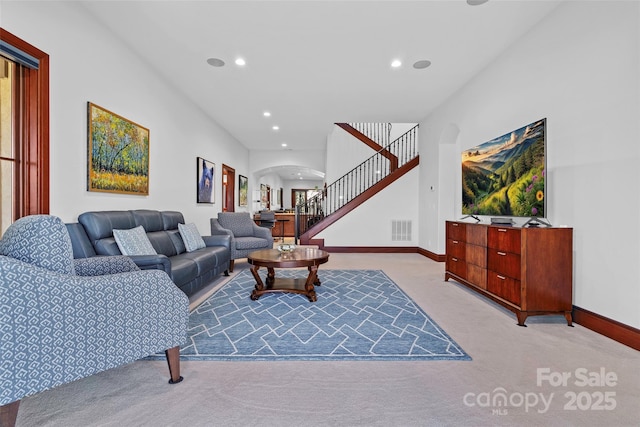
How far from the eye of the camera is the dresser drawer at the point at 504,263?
308 cm

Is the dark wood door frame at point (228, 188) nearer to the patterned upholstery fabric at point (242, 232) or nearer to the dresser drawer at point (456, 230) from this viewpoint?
the patterned upholstery fabric at point (242, 232)

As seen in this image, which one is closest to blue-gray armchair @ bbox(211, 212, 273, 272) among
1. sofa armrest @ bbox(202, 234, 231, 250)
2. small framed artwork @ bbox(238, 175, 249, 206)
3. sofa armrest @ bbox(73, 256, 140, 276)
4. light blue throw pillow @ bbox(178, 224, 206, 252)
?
sofa armrest @ bbox(202, 234, 231, 250)

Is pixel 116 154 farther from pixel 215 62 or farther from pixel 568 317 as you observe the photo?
pixel 568 317

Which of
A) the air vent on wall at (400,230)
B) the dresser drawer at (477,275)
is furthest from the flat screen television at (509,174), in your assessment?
the air vent on wall at (400,230)

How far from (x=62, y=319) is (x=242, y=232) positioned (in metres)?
4.83

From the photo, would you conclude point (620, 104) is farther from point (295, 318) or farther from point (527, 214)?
point (295, 318)

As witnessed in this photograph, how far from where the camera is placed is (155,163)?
4629 mm

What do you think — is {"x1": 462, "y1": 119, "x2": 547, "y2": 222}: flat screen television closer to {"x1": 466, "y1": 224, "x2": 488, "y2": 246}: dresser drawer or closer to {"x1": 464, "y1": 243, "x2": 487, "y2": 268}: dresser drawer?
{"x1": 466, "y1": 224, "x2": 488, "y2": 246}: dresser drawer

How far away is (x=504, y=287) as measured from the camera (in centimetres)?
327

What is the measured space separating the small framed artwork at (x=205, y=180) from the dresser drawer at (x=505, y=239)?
5.19 m

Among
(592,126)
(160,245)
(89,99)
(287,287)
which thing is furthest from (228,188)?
(592,126)

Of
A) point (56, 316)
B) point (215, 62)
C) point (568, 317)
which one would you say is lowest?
point (568, 317)

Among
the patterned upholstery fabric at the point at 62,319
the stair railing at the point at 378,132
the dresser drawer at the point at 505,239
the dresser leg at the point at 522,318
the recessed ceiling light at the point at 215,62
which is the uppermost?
the stair railing at the point at 378,132

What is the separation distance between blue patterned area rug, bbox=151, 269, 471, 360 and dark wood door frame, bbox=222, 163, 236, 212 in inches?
164
